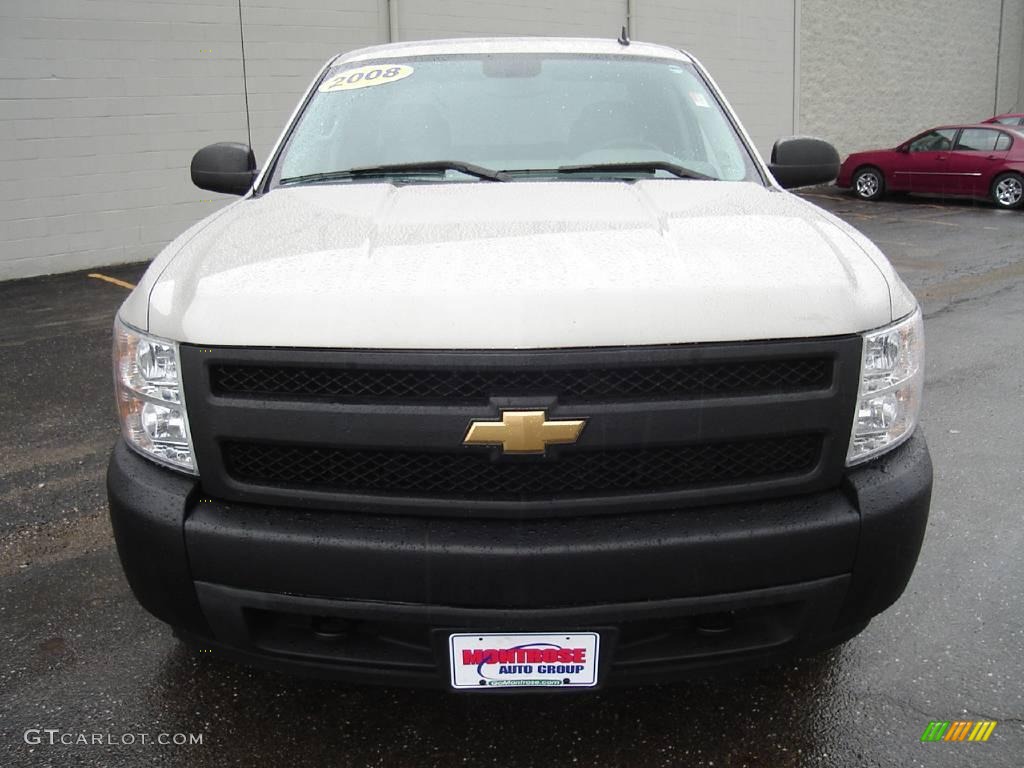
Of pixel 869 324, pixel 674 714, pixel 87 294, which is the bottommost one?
pixel 87 294

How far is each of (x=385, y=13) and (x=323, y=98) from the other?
9.44 m

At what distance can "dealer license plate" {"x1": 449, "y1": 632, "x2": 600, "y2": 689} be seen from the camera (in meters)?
2.07

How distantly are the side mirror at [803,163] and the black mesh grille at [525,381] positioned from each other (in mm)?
1812

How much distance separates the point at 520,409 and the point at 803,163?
7.41 feet

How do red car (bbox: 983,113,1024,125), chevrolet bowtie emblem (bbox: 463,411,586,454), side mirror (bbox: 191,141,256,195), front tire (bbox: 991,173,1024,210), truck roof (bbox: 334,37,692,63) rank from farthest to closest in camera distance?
red car (bbox: 983,113,1024,125), front tire (bbox: 991,173,1024,210), truck roof (bbox: 334,37,692,63), side mirror (bbox: 191,141,256,195), chevrolet bowtie emblem (bbox: 463,411,586,454)

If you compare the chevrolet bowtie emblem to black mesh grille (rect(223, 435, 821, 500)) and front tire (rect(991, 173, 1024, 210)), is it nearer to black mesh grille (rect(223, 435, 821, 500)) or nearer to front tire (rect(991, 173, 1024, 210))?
black mesh grille (rect(223, 435, 821, 500))

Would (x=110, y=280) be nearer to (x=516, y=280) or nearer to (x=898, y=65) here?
(x=516, y=280)

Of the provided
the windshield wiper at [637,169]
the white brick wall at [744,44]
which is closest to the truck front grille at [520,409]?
the windshield wiper at [637,169]

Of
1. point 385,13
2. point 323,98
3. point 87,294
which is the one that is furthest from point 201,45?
point 323,98

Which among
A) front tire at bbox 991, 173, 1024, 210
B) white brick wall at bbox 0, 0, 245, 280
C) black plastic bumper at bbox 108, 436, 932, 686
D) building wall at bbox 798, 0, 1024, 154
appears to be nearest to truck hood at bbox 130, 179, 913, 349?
black plastic bumper at bbox 108, 436, 932, 686

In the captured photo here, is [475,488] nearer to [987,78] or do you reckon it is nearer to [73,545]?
[73,545]

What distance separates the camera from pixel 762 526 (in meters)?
2.08

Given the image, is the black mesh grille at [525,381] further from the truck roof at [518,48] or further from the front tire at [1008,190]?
the front tire at [1008,190]

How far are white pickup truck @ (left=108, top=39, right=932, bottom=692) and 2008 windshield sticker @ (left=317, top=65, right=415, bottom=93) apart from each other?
156cm
